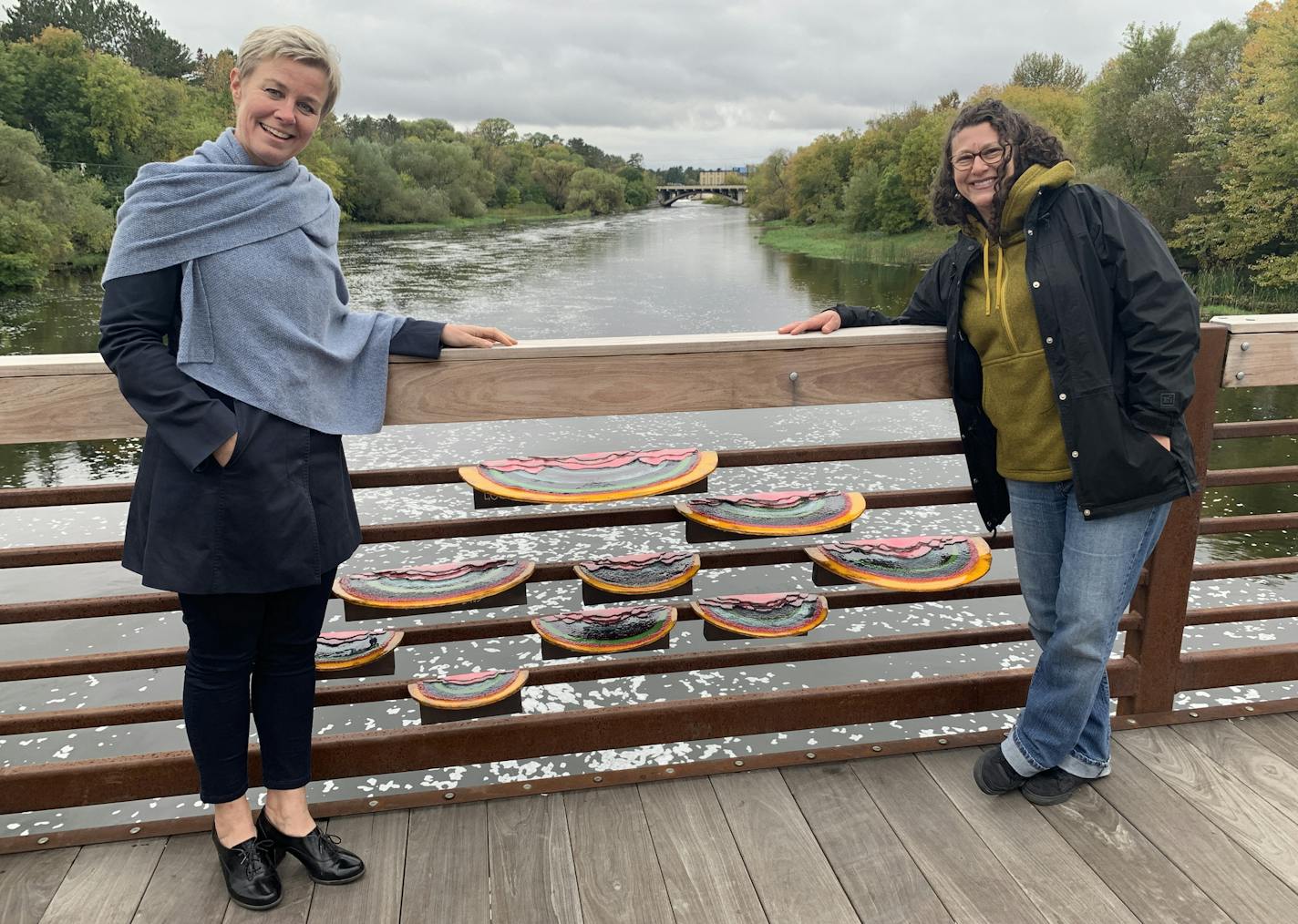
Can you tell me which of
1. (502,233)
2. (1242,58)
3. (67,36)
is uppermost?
(67,36)

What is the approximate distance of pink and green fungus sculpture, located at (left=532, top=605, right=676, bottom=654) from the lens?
2.06 m

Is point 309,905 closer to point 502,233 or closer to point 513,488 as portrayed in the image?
point 513,488

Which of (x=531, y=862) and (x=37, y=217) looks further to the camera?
(x=37, y=217)

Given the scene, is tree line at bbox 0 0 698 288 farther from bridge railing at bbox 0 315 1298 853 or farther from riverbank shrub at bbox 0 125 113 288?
bridge railing at bbox 0 315 1298 853

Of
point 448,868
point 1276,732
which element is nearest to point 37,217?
point 448,868

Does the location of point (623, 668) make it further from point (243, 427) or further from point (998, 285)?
point (998, 285)

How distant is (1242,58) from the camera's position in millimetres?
28469

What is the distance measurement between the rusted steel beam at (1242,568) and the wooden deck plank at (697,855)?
119 cm

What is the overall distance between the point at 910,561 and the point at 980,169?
0.77m

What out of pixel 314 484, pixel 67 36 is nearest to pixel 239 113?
pixel 314 484

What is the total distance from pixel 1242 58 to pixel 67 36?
45992 millimetres

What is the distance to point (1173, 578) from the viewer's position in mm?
2197

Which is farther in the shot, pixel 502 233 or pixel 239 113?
pixel 502 233

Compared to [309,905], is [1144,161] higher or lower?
higher
